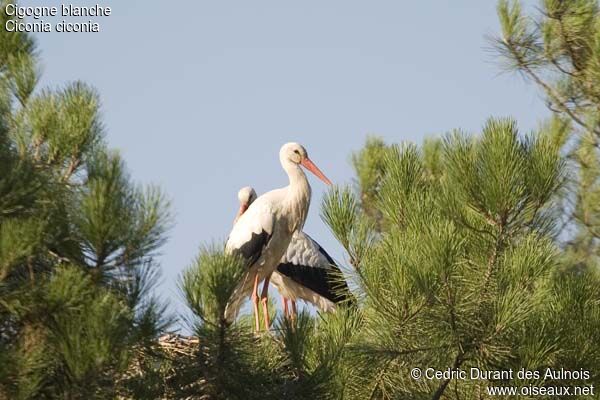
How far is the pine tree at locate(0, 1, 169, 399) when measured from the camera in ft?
15.5

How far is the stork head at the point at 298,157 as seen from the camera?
9.45 m

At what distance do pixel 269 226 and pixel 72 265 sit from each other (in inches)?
158

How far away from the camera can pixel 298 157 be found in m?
9.46

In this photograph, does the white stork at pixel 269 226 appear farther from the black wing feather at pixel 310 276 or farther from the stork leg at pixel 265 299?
the black wing feather at pixel 310 276

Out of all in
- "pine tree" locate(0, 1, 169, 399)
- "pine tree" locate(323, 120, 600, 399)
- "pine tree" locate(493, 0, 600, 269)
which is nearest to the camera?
"pine tree" locate(0, 1, 169, 399)

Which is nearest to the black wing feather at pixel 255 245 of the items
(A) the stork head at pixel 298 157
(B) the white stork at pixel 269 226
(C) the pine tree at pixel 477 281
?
(B) the white stork at pixel 269 226

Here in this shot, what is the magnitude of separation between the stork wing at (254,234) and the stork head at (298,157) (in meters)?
0.59

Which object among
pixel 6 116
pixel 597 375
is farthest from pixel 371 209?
pixel 6 116

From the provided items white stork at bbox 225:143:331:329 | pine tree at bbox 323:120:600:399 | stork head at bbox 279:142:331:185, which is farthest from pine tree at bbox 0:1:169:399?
stork head at bbox 279:142:331:185

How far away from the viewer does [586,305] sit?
20.1 feet

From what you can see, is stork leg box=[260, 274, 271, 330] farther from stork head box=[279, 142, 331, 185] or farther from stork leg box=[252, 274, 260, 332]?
stork head box=[279, 142, 331, 185]

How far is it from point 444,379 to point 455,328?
30 centimetres

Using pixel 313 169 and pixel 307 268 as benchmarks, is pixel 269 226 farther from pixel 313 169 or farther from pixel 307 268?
pixel 307 268

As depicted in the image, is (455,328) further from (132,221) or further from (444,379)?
(132,221)
